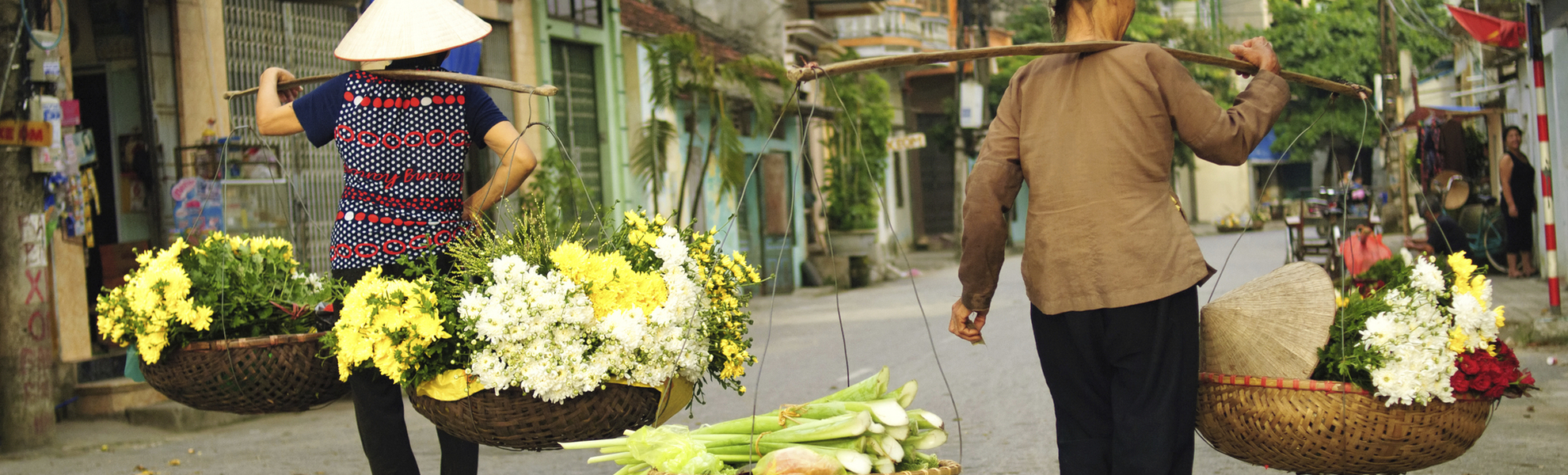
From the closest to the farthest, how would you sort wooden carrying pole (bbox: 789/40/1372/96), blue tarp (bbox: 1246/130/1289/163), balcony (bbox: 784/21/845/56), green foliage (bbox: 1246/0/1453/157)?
1. wooden carrying pole (bbox: 789/40/1372/96)
2. balcony (bbox: 784/21/845/56)
3. green foliage (bbox: 1246/0/1453/157)
4. blue tarp (bbox: 1246/130/1289/163)

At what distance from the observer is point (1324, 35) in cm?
3644

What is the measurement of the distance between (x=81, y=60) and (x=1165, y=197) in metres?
8.05

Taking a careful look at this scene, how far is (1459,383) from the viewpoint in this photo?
2902 mm

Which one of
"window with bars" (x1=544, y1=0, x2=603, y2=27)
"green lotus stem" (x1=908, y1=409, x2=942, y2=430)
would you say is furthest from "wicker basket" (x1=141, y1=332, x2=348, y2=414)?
"window with bars" (x1=544, y1=0, x2=603, y2=27)

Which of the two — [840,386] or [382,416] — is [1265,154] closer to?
[840,386]

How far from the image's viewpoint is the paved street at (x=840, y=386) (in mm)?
5375

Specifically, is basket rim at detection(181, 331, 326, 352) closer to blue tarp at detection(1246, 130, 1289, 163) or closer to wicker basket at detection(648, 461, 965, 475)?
wicker basket at detection(648, 461, 965, 475)

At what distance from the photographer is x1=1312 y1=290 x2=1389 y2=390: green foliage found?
9.57 ft

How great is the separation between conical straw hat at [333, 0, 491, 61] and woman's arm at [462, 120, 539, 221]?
277 mm

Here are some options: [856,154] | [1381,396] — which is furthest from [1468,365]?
[856,154]

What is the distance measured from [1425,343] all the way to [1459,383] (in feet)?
0.38

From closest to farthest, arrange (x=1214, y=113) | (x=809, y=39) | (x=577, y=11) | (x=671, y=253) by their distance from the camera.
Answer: (x=1214, y=113) < (x=671, y=253) < (x=577, y=11) < (x=809, y=39)

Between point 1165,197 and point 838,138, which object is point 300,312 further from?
point 838,138

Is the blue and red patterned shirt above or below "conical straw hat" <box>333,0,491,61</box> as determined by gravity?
below
